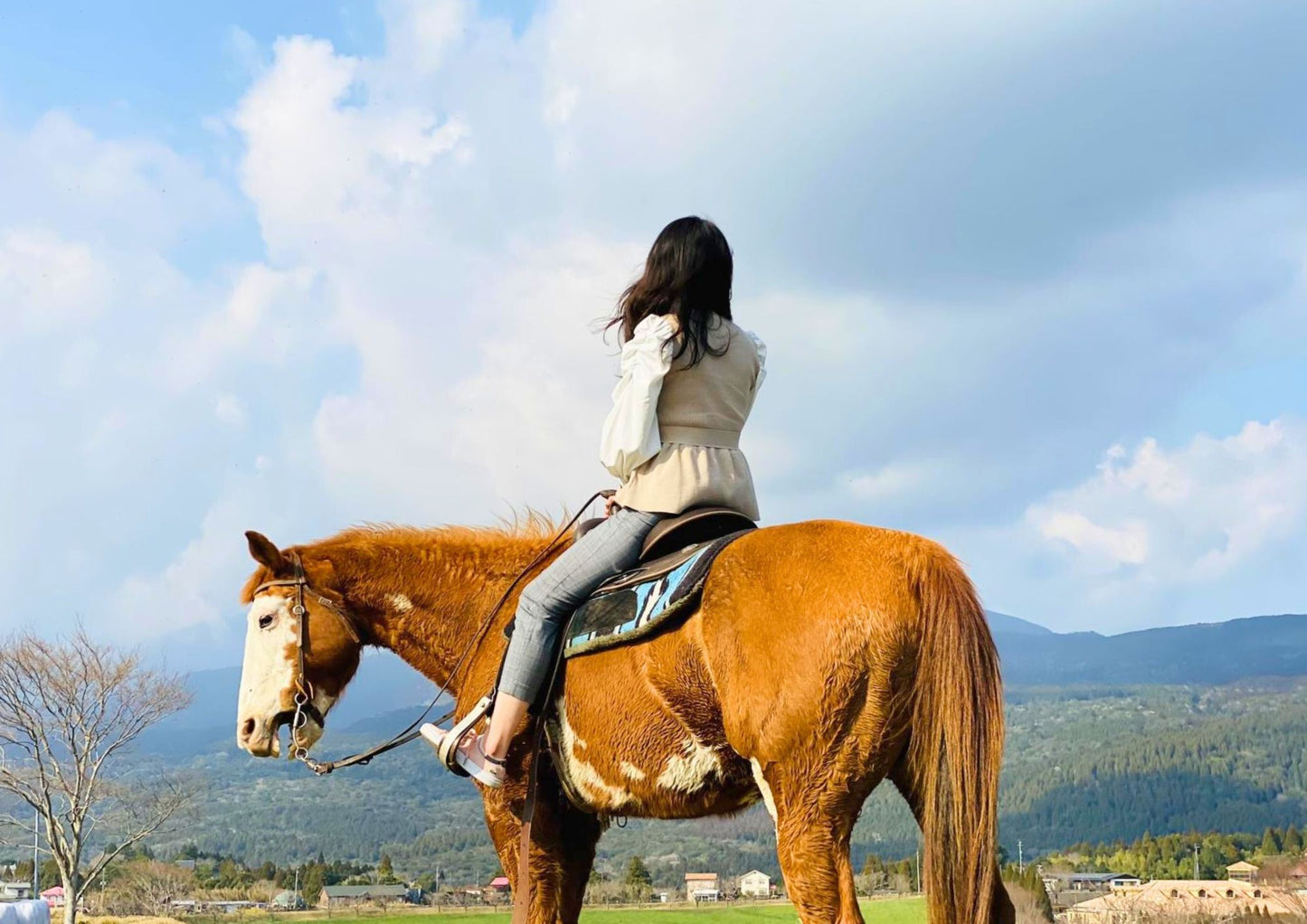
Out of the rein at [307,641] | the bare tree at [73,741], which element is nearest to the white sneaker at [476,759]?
the rein at [307,641]

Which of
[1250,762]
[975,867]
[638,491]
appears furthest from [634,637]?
[1250,762]

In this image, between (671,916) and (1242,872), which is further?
(671,916)

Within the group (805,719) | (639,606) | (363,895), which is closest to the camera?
(805,719)

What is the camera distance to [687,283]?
4.06 metres

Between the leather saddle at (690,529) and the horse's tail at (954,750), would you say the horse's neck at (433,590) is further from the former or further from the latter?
the horse's tail at (954,750)

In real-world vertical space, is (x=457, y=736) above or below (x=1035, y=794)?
above

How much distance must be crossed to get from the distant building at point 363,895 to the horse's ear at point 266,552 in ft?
50.4

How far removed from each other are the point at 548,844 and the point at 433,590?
120 centimetres

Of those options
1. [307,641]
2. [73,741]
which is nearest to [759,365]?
[307,641]

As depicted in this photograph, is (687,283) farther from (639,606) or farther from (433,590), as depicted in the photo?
(433,590)

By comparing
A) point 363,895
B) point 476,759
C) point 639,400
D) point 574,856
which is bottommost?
point 363,895

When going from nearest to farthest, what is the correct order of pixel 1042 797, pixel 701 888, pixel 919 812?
pixel 919 812 < pixel 701 888 < pixel 1042 797

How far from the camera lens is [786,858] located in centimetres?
322

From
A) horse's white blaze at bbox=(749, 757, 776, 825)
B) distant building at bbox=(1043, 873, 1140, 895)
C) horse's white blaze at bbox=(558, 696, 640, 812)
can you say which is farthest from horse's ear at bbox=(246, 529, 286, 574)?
distant building at bbox=(1043, 873, 1140, 895)
